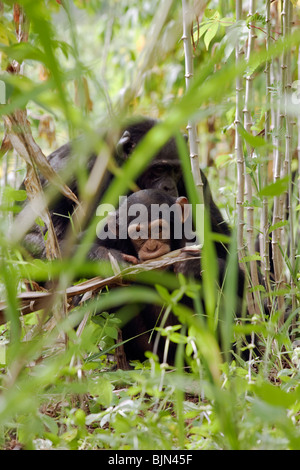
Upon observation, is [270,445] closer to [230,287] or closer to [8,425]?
[230,287]

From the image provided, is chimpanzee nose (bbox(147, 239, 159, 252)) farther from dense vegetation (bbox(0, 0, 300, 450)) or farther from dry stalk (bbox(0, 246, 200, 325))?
dry stalk (bbox(0, 246, 200, 325))

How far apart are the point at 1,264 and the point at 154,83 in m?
4.46

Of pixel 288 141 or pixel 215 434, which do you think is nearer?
pixel 215 434

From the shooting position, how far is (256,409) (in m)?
0.95

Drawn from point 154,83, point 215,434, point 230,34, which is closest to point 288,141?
point 230,34

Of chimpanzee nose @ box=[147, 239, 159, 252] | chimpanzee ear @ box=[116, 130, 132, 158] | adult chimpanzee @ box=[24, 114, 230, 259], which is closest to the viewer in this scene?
chimpanzee nose @ box=[147, 239, 159, 252]

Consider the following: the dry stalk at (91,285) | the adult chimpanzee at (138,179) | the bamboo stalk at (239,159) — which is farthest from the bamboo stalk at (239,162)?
the adult chimpanzee at (138,179)

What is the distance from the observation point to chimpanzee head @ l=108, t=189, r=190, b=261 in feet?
8.19

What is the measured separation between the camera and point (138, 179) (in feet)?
10.8

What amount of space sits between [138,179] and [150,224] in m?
0.81

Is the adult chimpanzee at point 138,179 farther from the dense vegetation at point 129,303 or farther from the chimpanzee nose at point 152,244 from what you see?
the chimpanzee nose at point 152,244

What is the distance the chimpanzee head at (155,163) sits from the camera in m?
3.16

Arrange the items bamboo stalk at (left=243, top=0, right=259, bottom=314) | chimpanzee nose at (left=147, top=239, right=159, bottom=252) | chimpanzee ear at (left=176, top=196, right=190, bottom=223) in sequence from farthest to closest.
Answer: chimpanzee ear at (left=176, top=196, right=190, bottom=223) → chimpanzee nose at (left=147, top=239, right=159, bottom=252) → bamboo stalk at (left=243, top=0, right=259, bottom=314)

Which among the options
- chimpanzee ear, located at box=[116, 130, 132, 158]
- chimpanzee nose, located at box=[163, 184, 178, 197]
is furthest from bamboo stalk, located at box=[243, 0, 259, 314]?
chimpanzee ear, located at box=[116, 130, 132, 158]
